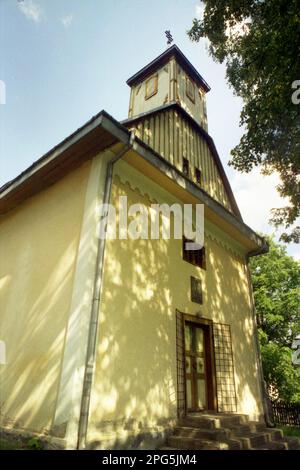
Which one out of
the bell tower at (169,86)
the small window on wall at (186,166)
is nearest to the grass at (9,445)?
the small window on wall at (186,166)

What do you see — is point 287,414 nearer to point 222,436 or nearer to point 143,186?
point 222,436

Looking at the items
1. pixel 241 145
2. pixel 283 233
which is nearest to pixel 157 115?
pixel 241 145

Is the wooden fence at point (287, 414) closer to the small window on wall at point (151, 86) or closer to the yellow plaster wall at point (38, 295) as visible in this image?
the yellow plaster wall at point (38, 295)

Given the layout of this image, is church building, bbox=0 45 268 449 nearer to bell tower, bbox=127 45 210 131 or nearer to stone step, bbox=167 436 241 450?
stone step, bbox=167 436 241 450

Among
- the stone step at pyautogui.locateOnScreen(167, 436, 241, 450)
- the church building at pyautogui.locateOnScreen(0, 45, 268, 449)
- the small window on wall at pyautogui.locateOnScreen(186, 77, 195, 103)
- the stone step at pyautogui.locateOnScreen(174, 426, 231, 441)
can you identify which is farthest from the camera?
the small window on wall at pyautogui.locateOnScreen(186, 77, 195, 103)

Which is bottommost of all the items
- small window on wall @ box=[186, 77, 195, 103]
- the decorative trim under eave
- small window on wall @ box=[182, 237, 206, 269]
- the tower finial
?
small window on wall @ box=[182, 237, 206, 269]

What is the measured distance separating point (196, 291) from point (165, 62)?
9.80m

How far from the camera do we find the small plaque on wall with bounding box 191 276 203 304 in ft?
24.3

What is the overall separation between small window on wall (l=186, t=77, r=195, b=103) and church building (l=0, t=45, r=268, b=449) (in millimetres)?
3610

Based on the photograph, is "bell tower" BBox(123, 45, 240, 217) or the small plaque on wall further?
"bell tower" BBox(123, 45, 240, 217)

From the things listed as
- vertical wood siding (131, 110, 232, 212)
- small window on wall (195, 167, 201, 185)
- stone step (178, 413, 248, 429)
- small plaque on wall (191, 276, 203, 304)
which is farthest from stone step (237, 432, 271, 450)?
small window on wall (195, 167, 201, 185)

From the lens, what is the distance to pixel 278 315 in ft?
68.8

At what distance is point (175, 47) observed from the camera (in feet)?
40.3

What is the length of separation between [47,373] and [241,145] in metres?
8.00
